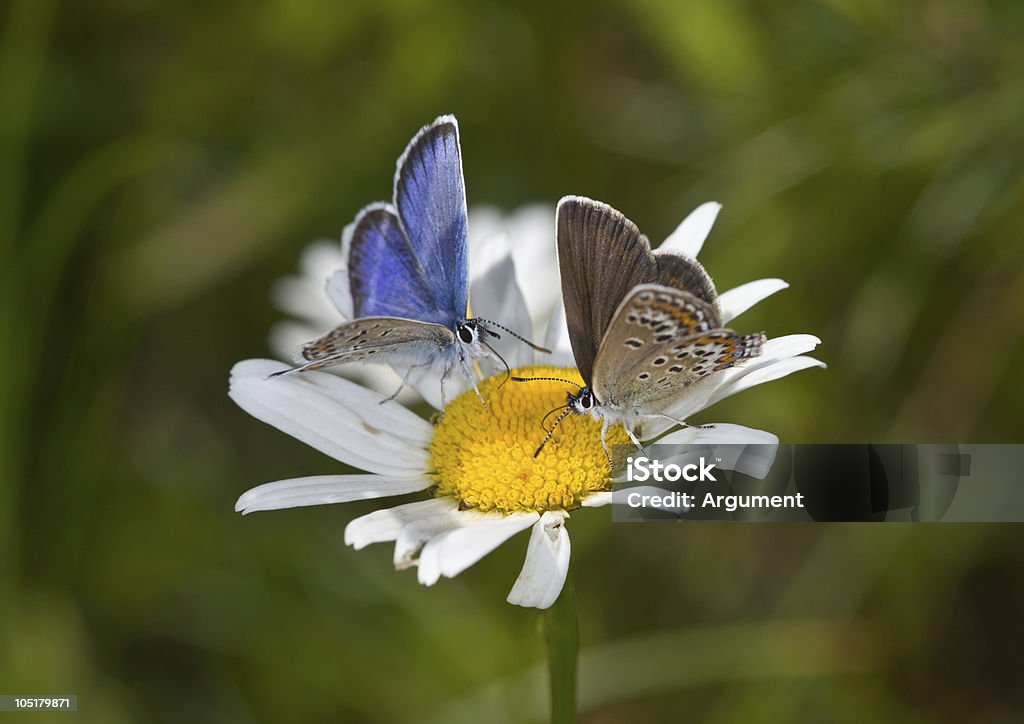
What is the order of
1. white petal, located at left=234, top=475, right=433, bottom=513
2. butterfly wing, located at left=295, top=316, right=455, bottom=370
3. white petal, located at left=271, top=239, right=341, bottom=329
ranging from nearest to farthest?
white petal, located at left=234, top=475, right=433, bottom=513 < butterfly wing, located at left=295, top=316, right=455, bottom=370 < white petal, located at left=271, top=239, right=341, bottom=329

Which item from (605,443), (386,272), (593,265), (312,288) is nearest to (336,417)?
(386,272)

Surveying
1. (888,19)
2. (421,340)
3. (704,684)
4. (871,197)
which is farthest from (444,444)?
(888,19)

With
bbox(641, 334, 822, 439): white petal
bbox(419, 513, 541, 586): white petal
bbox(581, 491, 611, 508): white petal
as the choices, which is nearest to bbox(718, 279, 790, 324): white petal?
bbox(641, 334, 822, 439): white petal

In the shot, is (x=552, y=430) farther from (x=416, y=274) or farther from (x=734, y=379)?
(x=416, y=274)

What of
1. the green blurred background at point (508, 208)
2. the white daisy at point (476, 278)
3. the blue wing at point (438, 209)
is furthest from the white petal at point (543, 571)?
the green blurred background at point (508, 208)

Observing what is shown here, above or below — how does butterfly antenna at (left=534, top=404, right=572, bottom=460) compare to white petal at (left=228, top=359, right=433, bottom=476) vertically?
below

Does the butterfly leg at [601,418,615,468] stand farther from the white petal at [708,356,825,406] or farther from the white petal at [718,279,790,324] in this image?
the white petal at [718,279,790,324]

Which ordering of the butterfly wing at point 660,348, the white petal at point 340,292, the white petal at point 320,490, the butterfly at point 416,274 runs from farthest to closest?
the white petal at point 340,292 < the butterfly at point 416,274 < the white petal at point 320,490 < the butterfly wing at point 660,348

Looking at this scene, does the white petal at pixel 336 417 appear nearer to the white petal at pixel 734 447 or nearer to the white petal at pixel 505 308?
the white petal at pixel 505 308
